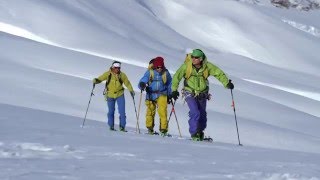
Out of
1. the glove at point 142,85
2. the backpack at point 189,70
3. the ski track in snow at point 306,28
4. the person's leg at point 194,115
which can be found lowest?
the person's leg at point 194,115

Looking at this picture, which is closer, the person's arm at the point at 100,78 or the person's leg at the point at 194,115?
the person's leg at the point at 194,115

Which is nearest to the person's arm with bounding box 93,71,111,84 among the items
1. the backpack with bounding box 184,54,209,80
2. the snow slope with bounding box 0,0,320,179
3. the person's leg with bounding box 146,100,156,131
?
the snow slope with bounding box 0,0,320,179

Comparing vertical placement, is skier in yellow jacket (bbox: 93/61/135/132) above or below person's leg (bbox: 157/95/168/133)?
above

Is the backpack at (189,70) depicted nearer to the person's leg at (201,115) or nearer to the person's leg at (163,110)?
the person's leg at (201,115)

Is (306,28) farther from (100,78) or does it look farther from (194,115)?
(194,115)

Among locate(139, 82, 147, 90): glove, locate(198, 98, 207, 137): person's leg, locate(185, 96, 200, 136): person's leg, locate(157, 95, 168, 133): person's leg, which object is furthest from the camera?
locate(157, 95, 168, 133): person's leg

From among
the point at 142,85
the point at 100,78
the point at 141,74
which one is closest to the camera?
the point at 142,85

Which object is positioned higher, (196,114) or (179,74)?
(179,74)

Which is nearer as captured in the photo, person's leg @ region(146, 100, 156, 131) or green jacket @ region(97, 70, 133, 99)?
person's leg @ region(146, 100, 156, 131)

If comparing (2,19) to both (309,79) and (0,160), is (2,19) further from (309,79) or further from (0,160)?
(0,160)

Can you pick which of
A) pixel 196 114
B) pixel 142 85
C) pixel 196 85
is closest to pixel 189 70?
pixel 196 85

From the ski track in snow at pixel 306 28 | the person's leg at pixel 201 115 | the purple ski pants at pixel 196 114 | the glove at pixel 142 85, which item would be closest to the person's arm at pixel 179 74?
the purple ski pants at pixel 196 114

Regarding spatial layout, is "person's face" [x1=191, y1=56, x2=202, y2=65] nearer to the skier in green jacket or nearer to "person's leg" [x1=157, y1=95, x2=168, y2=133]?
the skier in green jacket

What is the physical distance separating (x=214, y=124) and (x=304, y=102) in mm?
8760
